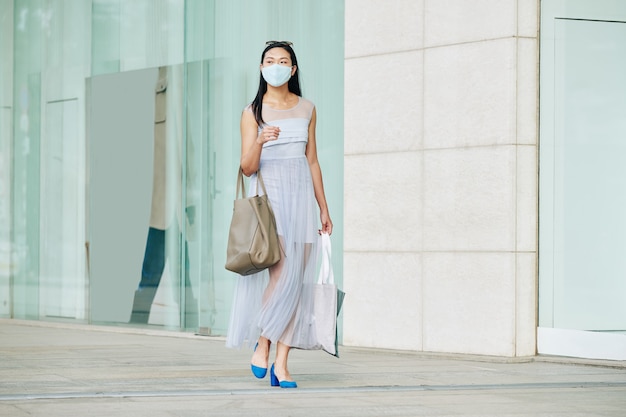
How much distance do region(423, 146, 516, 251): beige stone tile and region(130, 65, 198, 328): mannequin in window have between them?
3.23m

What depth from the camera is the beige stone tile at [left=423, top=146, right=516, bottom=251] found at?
908 centimetres

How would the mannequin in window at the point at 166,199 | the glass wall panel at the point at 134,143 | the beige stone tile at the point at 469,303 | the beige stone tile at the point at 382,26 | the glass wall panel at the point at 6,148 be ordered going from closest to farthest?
the beige stone tile at the point at 469,303
the beige stone tile at the point at 382,26
the glass wall panel at the point at 134,143
the mannequin in window at the point at 166,199
the glass wall panel at the point at 6,148

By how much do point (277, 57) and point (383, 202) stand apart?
299 cm

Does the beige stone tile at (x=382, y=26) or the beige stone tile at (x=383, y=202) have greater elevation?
the beige stone tile at (x=382, y=26)

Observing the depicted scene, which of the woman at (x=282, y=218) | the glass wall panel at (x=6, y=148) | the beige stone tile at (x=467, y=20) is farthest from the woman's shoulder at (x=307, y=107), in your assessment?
the glass wall panel at (x=6, y=148)

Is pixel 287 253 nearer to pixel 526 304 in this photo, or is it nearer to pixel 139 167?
pixel 526 304

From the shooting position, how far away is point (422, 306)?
9.58 meters

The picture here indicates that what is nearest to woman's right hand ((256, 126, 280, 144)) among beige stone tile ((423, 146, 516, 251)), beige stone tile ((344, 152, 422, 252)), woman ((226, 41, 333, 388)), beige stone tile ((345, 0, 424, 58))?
woman ((226, 41, 333, 388))

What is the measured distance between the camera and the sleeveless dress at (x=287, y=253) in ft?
22.9

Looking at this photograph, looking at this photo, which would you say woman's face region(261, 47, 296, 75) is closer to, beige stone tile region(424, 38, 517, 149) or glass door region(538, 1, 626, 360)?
beige stone tile region(424, 38, 517, 149)

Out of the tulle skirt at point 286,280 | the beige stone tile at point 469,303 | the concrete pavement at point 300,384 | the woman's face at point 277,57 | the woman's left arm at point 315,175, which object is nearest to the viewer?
the concrete pavement at point 300,384

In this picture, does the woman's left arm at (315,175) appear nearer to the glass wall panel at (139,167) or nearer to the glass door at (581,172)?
the glass door at (581,172)

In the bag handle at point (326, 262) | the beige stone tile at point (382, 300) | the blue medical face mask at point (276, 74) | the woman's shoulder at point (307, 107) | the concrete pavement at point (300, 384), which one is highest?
the blue medical face mask at point (276, 74)

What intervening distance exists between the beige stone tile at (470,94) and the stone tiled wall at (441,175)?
0.4 inches
